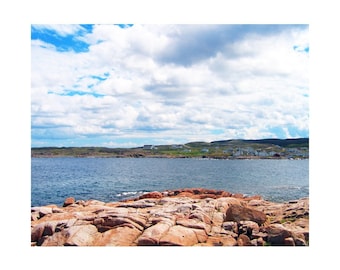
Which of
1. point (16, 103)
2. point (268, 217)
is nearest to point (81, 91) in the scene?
point (16, 103)

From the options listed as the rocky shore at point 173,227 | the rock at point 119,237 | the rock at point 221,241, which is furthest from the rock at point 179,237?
the rock at point 119,237

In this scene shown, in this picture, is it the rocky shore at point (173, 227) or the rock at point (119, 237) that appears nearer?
the rock at point (119, 237)

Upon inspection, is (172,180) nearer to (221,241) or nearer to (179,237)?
(221,241)

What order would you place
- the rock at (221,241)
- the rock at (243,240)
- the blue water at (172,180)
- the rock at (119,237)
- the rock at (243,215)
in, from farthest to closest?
the blue water at (172,180) < the rock at (243,215) < the rock at (243,240) < the rock at (221,241) < the rock at (119,237)

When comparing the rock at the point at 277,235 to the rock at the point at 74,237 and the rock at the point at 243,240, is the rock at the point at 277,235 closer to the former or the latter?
the rock at the point at 243,240

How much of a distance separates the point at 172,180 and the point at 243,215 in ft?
37.5

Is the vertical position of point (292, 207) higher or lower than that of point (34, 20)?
lower

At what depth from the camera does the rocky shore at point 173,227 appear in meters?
10.0

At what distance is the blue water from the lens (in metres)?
18.6

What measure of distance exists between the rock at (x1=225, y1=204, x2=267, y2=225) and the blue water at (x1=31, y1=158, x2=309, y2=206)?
588 cm

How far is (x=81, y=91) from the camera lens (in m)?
12.9
